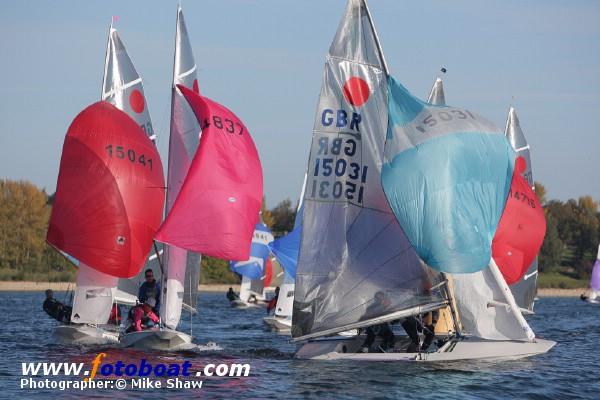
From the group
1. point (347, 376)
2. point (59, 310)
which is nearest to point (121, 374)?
point (347, 376)

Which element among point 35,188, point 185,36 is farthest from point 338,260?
point 35,188

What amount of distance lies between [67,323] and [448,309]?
10.4 m

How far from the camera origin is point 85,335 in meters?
27.7

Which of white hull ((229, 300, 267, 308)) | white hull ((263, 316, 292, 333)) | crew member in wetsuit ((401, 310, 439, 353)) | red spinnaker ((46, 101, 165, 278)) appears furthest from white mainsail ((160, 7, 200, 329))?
white hull ((229, 300, 267, 308))

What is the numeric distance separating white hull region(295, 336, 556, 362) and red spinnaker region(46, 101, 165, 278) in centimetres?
541

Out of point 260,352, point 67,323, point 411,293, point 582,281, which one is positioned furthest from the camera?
point 582,281

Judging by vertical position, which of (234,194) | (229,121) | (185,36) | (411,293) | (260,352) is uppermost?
(185,36)

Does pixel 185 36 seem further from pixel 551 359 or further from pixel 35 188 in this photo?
pixel 35 188

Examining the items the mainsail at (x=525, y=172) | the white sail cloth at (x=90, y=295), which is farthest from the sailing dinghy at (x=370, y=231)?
the mainsail at (x=525, y=172)

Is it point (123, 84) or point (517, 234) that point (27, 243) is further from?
point (517, 234)

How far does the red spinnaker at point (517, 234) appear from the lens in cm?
3102

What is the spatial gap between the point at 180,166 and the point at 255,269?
1388 inches

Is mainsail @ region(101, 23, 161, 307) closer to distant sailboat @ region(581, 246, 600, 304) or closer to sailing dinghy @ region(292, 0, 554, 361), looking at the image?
sailing dinghy @ region(292, 0, 554, 361)

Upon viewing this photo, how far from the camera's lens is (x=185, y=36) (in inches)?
1166
